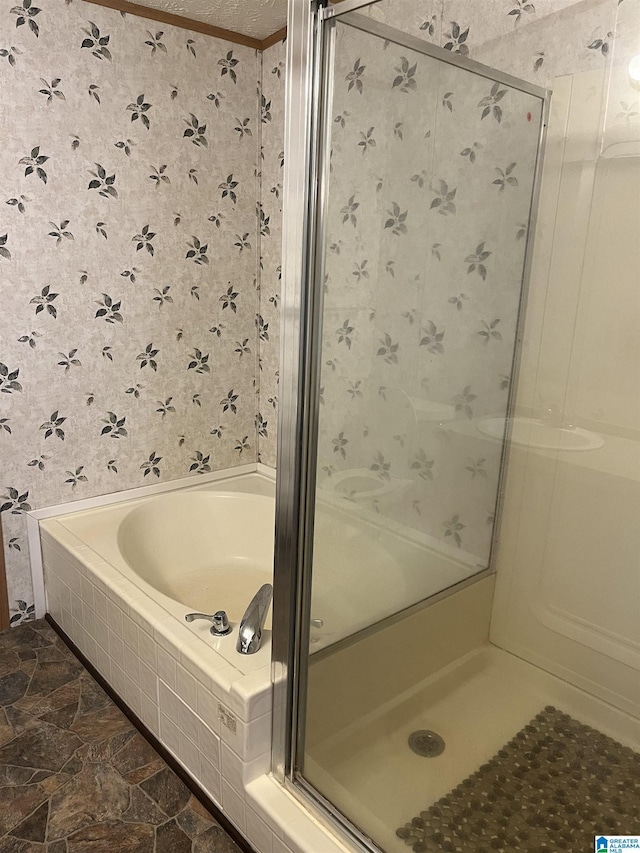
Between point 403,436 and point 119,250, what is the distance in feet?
4.88

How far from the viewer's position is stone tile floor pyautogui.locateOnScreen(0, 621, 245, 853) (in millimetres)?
1510

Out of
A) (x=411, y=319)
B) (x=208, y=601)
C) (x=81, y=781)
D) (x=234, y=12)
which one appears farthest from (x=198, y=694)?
(x=234, y=12)

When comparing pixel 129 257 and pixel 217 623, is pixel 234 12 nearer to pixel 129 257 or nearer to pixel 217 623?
pixel 129 257

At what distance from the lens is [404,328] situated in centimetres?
130

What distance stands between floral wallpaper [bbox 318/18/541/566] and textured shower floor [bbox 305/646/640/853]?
25 centimetres

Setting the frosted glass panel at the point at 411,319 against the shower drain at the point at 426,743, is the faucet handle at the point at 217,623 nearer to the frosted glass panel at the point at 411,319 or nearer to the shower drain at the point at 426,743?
the frosted glass panel at the point at 411,319

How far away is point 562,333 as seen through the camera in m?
1.15

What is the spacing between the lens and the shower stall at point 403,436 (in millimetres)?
1184

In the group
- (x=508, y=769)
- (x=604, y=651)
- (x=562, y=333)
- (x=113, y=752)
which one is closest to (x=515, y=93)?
(x=562, y=333)

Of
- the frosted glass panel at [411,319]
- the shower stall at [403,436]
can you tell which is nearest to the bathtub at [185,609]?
the shower stall at [403,436]

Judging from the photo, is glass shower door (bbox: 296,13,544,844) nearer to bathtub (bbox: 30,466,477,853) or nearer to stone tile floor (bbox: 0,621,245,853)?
bathtub (bbox: 30,466,477,853)

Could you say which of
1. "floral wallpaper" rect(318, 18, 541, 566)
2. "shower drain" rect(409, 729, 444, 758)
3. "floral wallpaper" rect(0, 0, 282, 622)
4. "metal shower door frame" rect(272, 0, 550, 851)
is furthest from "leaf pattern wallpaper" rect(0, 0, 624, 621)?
"shower drain" rect(409, 729, 444, 758)

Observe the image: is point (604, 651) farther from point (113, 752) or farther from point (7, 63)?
point (7, 63)

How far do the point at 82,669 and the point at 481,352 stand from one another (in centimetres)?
167
